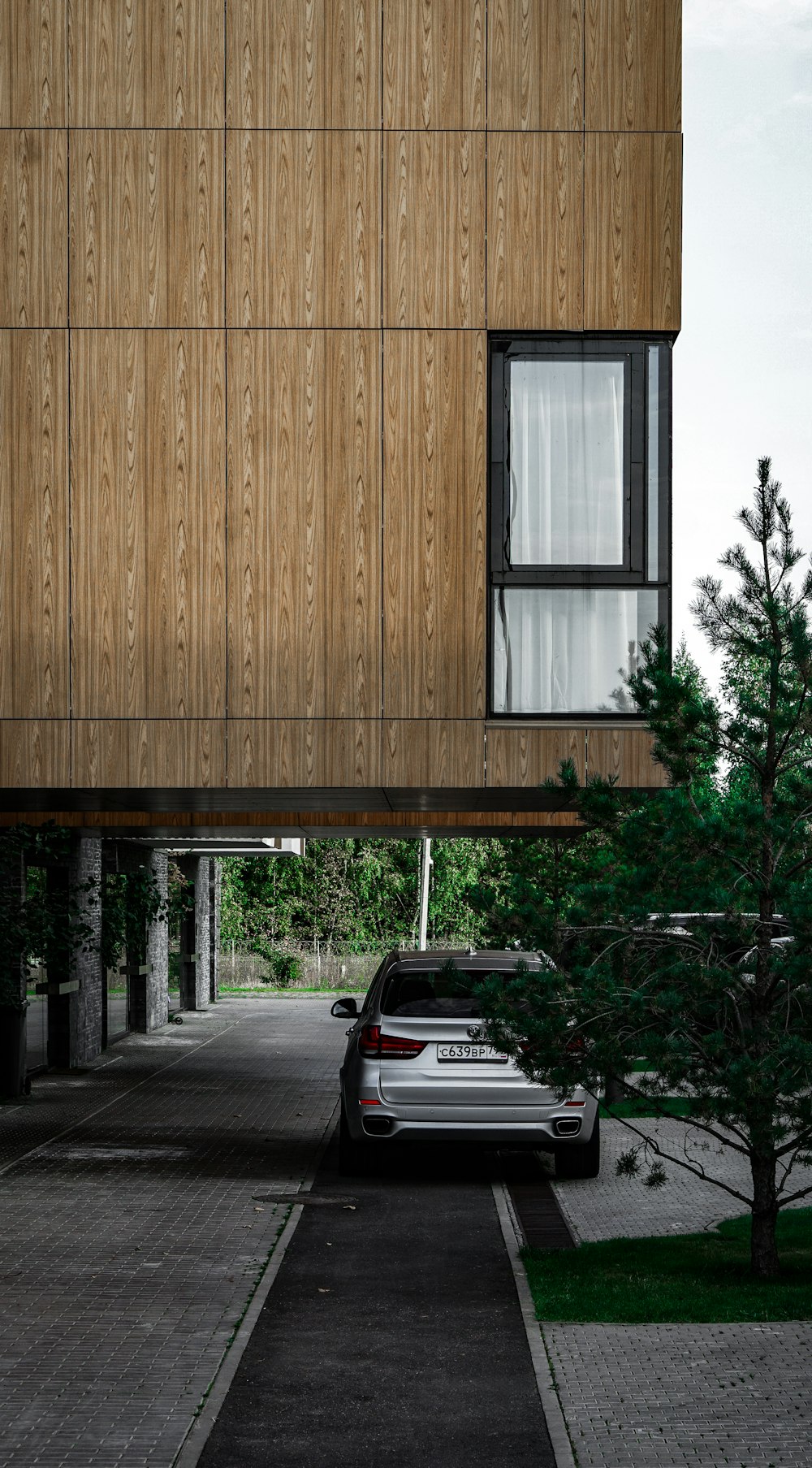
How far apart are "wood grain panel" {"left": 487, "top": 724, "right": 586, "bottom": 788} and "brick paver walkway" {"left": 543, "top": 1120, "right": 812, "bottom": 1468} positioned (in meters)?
4.86

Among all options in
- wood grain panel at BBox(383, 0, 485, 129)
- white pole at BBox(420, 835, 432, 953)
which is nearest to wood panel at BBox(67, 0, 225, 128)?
wood grain panel at BBox(383, 0, 485, 129)

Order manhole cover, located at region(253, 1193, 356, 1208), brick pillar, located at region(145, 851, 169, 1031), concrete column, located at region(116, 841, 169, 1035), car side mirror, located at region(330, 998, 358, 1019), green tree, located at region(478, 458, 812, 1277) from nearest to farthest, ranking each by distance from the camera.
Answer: green tree, located at region(478, 458, 812, 1277)
manhole cover, located at region(253, 1193, 356, 1208)
car side mirror, located at region(330, 998, 358, 1019)
concrete column, located at region(116, 841, 169, 1035)
brick pillar, located at region(145, 851, 169, 1031)

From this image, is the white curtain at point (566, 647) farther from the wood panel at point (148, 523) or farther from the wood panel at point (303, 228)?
the wood panel at point (303, 228)

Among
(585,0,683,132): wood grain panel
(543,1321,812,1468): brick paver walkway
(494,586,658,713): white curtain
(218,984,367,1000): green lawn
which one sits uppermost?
(585,0,683,132): wood grain panel

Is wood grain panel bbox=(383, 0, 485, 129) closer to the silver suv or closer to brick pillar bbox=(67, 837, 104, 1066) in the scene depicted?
the silver suv

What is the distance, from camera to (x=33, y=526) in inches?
475

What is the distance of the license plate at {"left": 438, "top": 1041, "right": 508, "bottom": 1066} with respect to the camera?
11461 millimetres

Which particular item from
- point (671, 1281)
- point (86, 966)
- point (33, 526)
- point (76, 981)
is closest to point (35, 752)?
point (33, 526)

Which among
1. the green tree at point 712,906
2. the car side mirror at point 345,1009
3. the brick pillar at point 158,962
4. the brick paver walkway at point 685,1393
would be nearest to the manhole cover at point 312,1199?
the car side mirror at point 345,1009

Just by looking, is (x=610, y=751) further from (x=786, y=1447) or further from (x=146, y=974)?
(x=146, y=974)

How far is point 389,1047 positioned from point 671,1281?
3319mm

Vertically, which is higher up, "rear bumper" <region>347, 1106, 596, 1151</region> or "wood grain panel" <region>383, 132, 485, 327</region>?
"wood grain panel" <region>383, 132, 485, 327</region>

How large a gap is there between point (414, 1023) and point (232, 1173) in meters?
2.19

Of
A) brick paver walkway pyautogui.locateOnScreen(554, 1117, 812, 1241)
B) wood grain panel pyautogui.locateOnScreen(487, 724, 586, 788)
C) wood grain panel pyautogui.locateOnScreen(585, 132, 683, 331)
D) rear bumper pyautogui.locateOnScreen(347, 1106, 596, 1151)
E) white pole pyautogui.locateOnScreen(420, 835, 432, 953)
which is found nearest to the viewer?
brick paver walkway pyautogui.locateOnScreen(554, 1117, 812, 1241)
